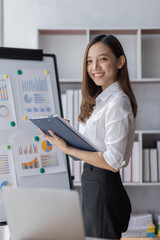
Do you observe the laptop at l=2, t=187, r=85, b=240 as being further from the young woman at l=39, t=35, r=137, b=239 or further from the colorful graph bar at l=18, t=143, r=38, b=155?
the colorful graph bar at l=18, t=143, r=38, b=155

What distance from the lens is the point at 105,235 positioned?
4.88 ft

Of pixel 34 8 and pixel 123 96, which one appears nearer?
pixel 123 96

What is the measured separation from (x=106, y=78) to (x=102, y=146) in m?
0.33

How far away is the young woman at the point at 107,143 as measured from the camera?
58.5 inches

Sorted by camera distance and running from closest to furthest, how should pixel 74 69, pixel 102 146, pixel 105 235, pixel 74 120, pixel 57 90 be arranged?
1. pixel 105 235
2. pixel 102 146
3. pixel 57 90
4. pixel 74 120
5. pixel 74 69

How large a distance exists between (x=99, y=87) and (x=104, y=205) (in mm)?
629

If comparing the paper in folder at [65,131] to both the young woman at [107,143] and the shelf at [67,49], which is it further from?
Result: the shelf at [67,49]

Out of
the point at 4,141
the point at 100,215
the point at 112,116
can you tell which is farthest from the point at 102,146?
the point at 4,141

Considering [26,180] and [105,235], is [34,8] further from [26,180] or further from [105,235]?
[105,235]

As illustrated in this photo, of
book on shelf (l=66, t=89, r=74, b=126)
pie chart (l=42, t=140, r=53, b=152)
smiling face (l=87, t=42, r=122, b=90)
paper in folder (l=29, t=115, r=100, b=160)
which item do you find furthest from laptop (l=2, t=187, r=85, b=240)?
book on shelf (l=66, t=89, r=74, b=126)

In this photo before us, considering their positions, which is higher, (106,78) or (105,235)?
(106,78)

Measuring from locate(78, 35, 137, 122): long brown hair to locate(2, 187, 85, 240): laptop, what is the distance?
914mm

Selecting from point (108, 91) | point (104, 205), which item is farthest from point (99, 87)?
point (104, 205)

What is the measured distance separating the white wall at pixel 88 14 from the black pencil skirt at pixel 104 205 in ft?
5.10
